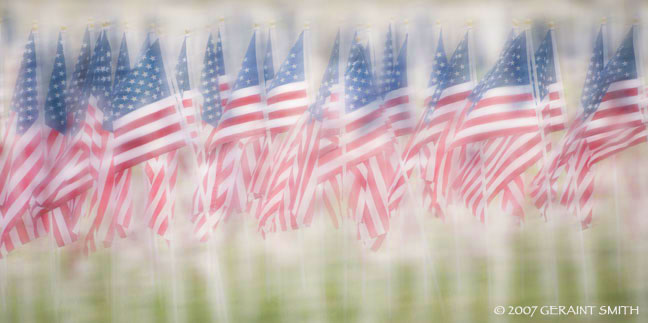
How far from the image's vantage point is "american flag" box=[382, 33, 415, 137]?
3502mm

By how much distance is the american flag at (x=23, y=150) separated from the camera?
11.1 ft

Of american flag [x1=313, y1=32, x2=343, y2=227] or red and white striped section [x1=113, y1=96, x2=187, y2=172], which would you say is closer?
red and white striped section [x1=113, y1=96, x2=187, y2=172]

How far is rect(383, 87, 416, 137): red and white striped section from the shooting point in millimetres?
3502

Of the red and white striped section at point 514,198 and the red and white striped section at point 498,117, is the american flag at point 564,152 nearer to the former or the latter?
the red and white striped section at point 514,198

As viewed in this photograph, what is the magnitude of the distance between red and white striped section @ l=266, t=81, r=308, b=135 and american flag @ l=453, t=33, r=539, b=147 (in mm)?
1105

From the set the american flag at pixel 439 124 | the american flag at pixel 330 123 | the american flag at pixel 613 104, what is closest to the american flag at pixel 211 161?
the american flag at pixel 330 123

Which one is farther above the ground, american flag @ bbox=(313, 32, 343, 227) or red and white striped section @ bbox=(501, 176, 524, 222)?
american flag @ bbox=(313, 32, 343, 227)

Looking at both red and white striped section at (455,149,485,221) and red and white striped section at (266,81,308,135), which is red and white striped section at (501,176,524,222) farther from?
red and white striped section at (266,81,308,135)

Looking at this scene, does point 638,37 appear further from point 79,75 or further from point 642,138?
point 79,75

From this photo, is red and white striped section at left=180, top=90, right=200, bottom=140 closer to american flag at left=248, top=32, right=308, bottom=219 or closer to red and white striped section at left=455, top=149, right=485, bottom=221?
american flag at left=248, top=32, right=308, bottom=219

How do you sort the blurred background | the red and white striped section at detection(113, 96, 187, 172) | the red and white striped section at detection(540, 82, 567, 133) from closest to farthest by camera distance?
the red and white striped section at detection(113, 96, 187, 172)
the blurred background
the red and white striped section at detection(540, 82, 567, 133)

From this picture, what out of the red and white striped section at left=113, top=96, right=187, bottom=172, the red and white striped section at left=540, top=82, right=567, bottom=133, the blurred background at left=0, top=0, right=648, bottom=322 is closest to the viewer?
the red and white striped section at left=113, top=96, right=187, bottom=172

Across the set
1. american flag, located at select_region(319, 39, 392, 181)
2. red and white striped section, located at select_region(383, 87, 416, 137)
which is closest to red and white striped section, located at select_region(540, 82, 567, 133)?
red and white striped section, located at select_region(383, 87, 416, 137)

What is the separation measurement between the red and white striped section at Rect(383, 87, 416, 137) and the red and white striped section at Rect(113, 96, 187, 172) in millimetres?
1417
